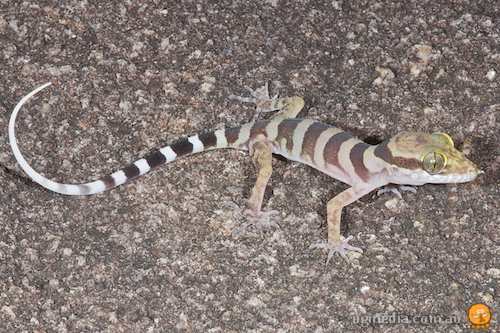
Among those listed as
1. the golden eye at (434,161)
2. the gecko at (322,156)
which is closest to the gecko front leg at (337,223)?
the gecko at (322,156)

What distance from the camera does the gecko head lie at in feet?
11.9

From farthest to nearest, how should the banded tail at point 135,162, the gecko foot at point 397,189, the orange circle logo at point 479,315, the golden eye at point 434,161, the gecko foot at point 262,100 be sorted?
the gecko foot at point 262,100 → the gecko foot at point 397,189 → the banded tail at point 135,162 → the golden eye at point 434,161 → the orange circle logo at point 479,315

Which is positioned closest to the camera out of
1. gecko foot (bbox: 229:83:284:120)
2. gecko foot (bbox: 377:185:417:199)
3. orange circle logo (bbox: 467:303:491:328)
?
orange circle logo (bbox: 467:303:491:328)

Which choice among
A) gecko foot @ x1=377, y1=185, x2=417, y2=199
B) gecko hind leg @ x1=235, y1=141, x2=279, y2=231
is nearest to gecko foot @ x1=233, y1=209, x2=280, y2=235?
gecko hind leg @ x1=235, y1=141, x2=279, y2=231

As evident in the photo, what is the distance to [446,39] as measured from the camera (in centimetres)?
463

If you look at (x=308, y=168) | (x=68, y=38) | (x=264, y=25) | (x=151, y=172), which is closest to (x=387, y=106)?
(x=308, y=168)

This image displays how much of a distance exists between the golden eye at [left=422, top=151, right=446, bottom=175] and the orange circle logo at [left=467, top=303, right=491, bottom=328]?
2.28 feet

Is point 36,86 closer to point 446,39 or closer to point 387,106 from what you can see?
point 387,106

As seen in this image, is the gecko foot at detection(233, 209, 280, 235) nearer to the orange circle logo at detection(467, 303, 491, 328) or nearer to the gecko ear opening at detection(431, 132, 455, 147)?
the gecko ear opening at detection(431, 132, 455, 147)

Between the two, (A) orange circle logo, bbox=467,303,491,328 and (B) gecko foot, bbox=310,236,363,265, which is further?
(B) gecko foot, bbox=310,236,363,265

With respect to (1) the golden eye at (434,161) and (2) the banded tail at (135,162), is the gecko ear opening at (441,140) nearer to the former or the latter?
(1) the golden eye at (434,161)

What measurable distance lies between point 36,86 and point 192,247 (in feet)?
4.72

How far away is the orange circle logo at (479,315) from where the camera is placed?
349cm

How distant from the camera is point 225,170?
4.11 meters
